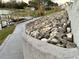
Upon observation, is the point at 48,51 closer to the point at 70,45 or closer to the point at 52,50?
the point at 52,50

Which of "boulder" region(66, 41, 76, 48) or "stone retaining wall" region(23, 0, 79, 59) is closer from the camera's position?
"stone retaining wall" region(23, 0, 79, 59)

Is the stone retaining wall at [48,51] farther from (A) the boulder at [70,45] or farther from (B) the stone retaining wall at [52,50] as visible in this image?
(A) the boulder at [70,45]

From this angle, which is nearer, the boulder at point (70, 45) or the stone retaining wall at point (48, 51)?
the stone retaining wall at point (48, 51)

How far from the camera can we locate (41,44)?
16.2 ft

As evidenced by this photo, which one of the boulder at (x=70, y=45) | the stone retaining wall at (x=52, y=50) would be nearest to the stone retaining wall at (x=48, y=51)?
the stone retaining wall at (x=52, y=50)

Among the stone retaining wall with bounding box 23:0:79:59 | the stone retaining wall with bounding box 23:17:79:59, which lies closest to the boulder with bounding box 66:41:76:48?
the stone retaining wall with bounding box 23:0:79:59

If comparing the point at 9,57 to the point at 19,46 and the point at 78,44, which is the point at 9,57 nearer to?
the point at 19,46

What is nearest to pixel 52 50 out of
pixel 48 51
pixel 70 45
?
pixel 48 51

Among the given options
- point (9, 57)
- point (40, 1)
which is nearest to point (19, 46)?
point (9, 57)

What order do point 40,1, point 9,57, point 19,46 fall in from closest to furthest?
point 9,57, point 19,46, point 40,1

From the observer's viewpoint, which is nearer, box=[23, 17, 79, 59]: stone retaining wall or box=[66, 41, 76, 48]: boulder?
box=[23, 17, 79, 59]: stone retaining wall

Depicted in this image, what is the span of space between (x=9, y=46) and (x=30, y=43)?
4.76 meters

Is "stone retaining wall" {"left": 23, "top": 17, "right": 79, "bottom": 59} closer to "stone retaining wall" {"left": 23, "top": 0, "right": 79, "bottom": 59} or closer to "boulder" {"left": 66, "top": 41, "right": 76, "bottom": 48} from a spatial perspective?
"stone retaining wall" {"left": 23, "top": 0, "right": 79, "bottom": 59}

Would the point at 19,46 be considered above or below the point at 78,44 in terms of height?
below
